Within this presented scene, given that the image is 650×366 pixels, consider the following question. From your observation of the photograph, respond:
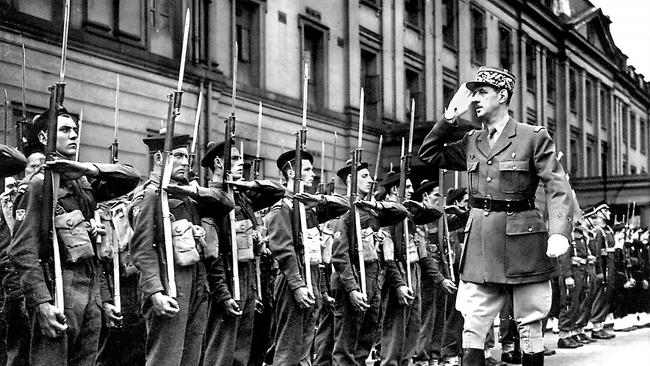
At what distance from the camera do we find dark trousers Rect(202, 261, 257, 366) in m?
7.14

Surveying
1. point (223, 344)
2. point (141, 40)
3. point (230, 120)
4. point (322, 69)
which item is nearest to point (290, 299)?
point (223, 344)

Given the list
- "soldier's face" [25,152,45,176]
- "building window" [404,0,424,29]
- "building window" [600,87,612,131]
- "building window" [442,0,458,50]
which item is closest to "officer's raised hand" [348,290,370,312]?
"soldier's face" [25,152,45,176]

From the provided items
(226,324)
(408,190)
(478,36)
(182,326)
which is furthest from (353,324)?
(478,36)

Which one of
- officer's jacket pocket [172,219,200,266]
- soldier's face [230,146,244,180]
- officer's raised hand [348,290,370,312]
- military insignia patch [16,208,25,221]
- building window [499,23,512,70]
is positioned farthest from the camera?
building window [499,23,512,70]

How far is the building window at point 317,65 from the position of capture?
20953 millimetres

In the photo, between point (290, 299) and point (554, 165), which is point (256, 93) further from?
point (554, 165)

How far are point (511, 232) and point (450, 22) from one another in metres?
22.6

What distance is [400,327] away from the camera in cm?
895

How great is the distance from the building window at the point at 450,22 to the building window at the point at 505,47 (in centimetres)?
430

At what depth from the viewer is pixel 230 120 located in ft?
23.7

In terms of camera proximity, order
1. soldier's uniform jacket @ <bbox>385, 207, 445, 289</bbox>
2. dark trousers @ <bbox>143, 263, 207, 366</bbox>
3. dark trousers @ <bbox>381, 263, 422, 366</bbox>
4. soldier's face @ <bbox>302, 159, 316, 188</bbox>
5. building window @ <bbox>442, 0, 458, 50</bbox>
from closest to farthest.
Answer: dark trousers @ <bbox>143, 263, 207, 366</bbox>, soldier's face @ <bbox>302, 159, 316, 188</bbox>, dark trousers @ <bbox>381, 263, 422, 366</bbox>, soldier's uniform jacket @ <bbox>385, 207, 445, 289</bbox>, building window @ <bbox>442, 0, 458, 50</bbox>

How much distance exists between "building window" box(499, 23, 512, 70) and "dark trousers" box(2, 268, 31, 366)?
26651 mm

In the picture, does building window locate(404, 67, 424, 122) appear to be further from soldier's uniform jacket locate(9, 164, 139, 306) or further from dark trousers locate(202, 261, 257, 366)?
soldier's uniform jacket locate(9, 164, 139, 306)

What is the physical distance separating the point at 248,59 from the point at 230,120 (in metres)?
11.6
